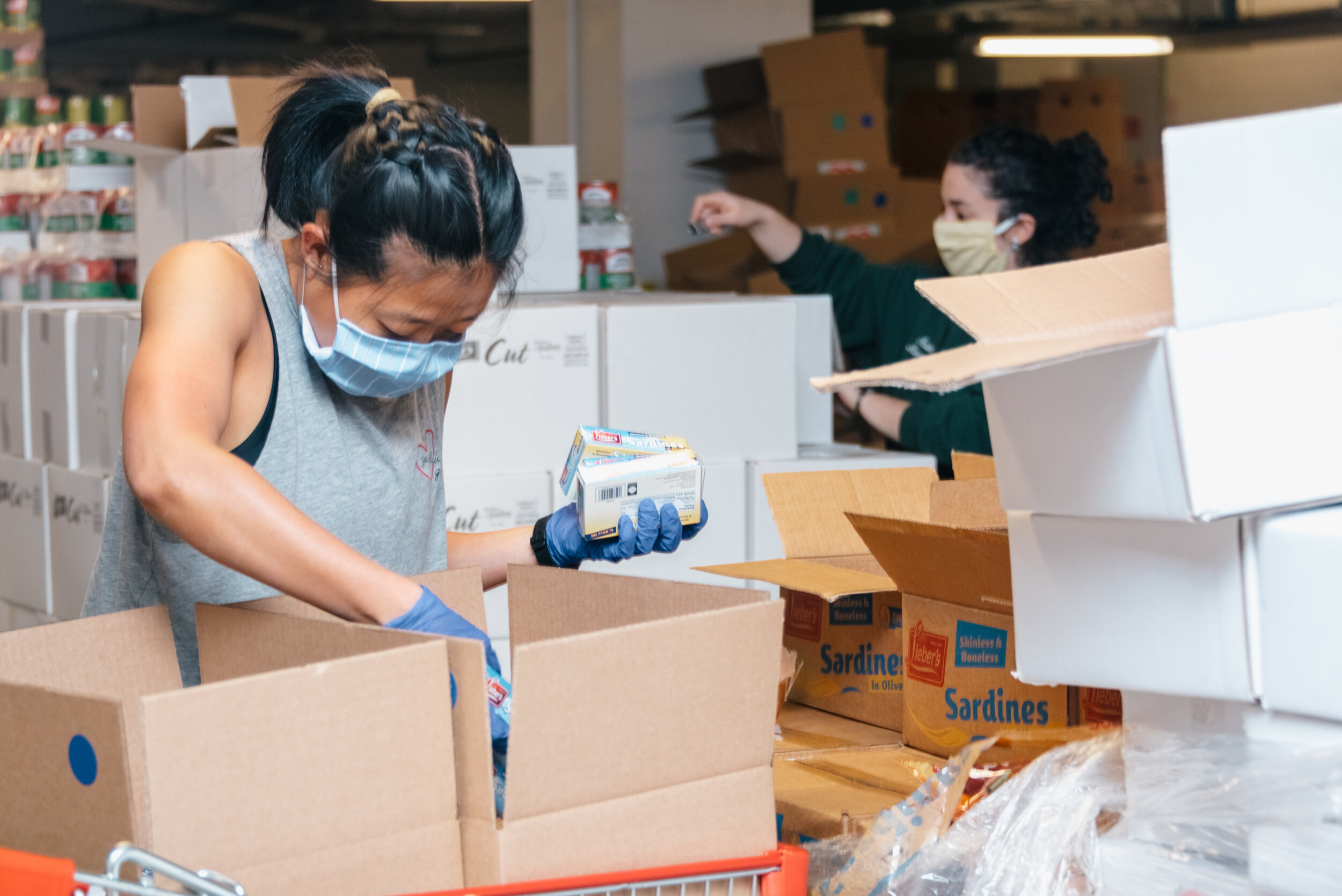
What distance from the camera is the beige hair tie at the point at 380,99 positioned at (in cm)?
127

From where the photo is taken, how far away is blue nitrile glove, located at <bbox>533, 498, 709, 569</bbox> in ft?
4.10

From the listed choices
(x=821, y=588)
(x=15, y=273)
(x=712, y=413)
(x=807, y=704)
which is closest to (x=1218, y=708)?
(x=821, y=588)

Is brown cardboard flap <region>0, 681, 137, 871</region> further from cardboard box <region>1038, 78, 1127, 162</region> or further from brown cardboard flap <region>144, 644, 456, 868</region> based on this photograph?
cardboard box <region>1038, 78, 1127, 162</region>

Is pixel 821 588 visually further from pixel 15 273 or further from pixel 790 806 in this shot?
pixel 15 273

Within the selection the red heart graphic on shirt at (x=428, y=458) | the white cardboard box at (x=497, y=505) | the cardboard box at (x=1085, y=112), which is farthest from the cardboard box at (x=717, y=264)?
the red heart graphic on shirt at (x=428, y=458)

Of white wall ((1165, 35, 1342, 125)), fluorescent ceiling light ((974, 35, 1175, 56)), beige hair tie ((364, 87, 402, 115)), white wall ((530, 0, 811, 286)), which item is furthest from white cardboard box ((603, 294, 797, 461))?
fluorescent ceiling light ((974, 35, 1175, 56))

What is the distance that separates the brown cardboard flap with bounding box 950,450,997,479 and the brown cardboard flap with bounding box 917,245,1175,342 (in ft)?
1.80

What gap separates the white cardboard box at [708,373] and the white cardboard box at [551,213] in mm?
551

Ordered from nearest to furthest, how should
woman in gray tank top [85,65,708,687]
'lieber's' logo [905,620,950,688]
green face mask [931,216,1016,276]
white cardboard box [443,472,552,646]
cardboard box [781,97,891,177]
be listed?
woman in gray tank top [85,65,708,687] < 'lieber's' logo [905,620,950,688] < white cardboard box [443,472,552,646] < green face mask [931,216,1016,276] < cardboard box [781,97,891,177]

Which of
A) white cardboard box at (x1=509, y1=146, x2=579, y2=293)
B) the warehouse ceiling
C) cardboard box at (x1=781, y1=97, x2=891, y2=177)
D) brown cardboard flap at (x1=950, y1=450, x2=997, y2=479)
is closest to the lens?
brown cardboard flap at (x1=950, y1=450, x2=997, y2=479)

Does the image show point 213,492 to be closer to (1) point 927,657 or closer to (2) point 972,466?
(1) point 927,657

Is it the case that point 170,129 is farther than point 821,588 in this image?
Yes

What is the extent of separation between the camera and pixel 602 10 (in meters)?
4.67

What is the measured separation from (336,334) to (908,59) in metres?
6.45
